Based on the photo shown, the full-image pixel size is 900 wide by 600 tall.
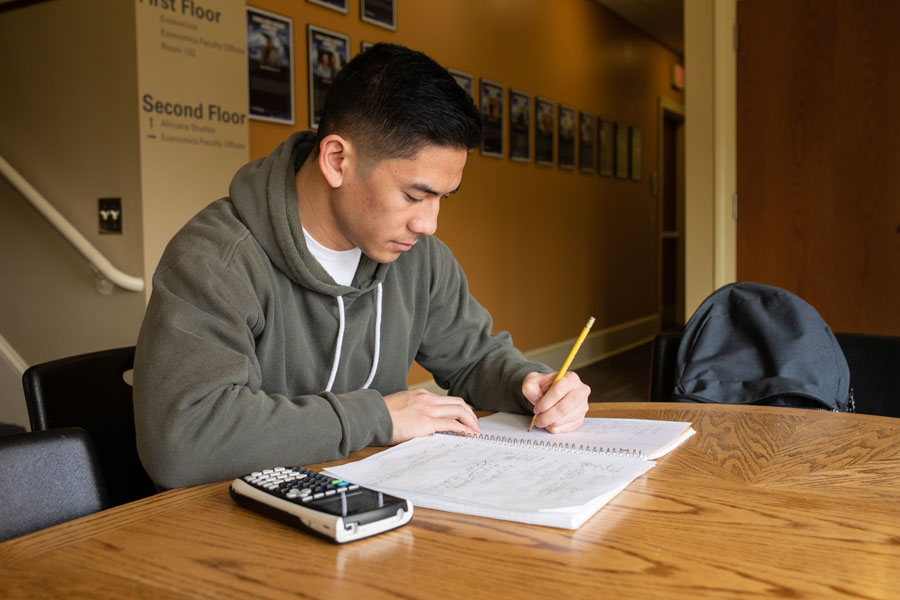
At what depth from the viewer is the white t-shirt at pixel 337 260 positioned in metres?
1.35

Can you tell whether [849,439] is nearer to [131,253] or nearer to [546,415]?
[546,415]

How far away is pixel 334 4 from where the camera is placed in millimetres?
3646

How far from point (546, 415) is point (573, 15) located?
542cm

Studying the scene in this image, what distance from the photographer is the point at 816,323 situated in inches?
68.6

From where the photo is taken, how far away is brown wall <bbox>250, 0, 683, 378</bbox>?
4.36 meters

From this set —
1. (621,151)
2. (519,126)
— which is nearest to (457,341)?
(519,126)

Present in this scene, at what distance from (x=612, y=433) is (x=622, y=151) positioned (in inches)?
239

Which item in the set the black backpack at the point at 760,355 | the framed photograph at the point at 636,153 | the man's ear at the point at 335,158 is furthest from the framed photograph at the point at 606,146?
the man's ear at the point at 335,158

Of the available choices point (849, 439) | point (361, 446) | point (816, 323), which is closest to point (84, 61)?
point (361, 446)

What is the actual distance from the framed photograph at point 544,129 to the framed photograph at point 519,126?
12 cm

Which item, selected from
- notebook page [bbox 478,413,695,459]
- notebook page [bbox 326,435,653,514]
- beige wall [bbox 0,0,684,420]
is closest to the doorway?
beige wall [bbox 0,0,684,420]

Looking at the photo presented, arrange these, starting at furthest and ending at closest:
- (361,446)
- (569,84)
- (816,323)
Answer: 1. (569,84)
2. (816,323)
3. (361,446)

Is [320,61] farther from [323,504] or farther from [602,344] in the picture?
[602,344]

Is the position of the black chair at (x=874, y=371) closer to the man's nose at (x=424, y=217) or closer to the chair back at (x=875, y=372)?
the chair back at (x=875, y=372)
